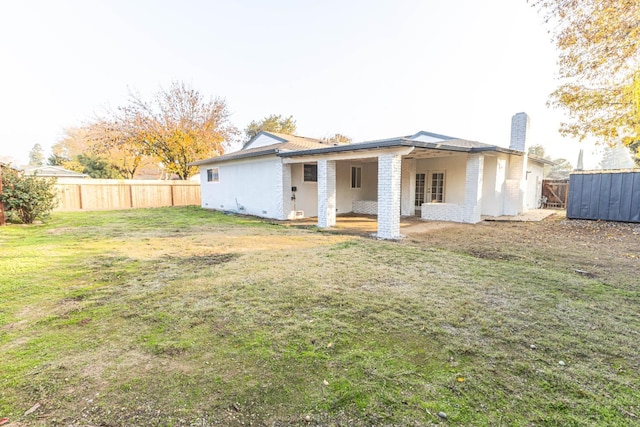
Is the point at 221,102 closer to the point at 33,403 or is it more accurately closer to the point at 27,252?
the point at 27,252

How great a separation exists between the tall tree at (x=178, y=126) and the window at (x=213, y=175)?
5.53m

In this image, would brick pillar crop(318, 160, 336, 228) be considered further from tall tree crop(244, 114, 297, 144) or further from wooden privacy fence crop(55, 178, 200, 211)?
tall tree crop(244, 114, 297, 144)

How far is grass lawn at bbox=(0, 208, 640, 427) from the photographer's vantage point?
1899 mm

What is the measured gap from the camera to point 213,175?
16672 millimetres

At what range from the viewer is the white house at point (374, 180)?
32.5ft

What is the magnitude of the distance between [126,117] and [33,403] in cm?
2479

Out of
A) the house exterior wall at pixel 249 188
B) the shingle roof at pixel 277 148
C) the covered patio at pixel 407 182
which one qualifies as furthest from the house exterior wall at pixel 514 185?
the house exterior wall at pixel 249 188

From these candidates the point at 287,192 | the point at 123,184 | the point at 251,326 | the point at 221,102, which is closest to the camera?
the point at 251,326

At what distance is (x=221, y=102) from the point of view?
25047mm

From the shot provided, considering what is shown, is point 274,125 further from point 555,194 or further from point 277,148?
point 555,194

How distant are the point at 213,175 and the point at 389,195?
11846 millimetres

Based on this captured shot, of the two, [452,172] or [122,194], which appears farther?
[122,194]

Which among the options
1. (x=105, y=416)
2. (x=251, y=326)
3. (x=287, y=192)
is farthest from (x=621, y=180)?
(x=105, y=416)

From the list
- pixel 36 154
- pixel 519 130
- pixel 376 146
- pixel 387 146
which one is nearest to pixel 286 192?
pixel 376 146
